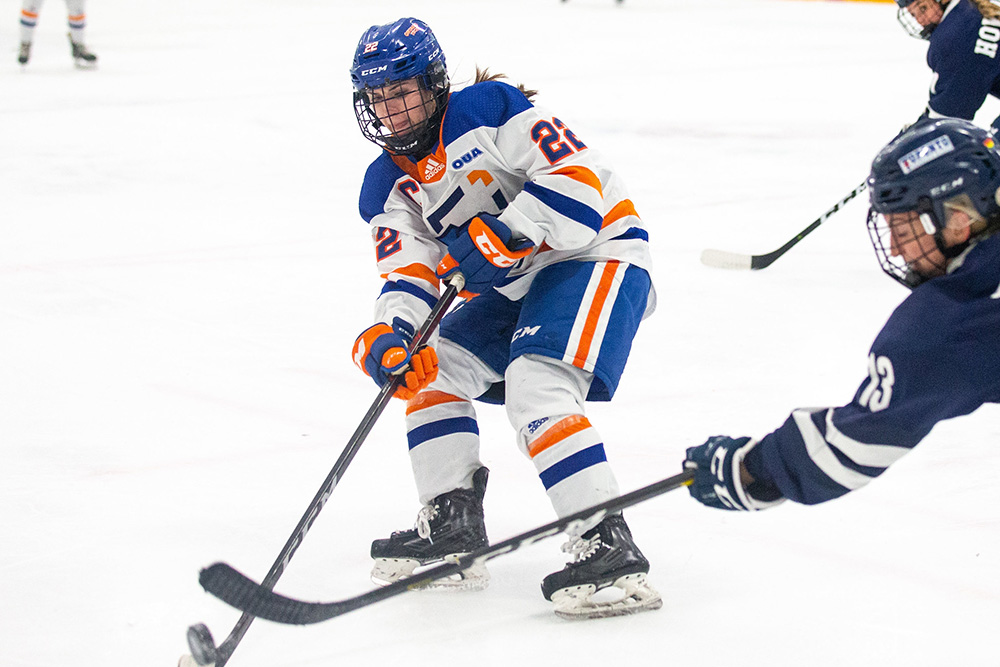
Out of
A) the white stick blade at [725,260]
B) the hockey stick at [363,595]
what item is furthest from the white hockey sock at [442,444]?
the white stick blade at [725,260]

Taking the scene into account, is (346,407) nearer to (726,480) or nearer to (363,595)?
(363,595)

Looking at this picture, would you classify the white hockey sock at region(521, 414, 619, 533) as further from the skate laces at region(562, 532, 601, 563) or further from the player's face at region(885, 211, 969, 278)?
the player's face at region(885, 211, 969, 278)

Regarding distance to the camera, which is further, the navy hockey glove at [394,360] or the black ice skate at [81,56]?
the black ice skate at [81,56]

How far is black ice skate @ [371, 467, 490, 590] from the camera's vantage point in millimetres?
2104

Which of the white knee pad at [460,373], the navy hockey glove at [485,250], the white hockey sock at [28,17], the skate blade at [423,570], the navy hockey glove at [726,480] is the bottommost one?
the white hockey sock at [28,17]

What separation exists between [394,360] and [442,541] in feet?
1.15

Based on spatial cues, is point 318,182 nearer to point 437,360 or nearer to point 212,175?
point 212,175

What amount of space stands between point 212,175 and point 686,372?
307cm

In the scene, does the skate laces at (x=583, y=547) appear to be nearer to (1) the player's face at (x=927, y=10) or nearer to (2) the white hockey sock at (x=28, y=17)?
(1) the player's face at (x=927, y=10)

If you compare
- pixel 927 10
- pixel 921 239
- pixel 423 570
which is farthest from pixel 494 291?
pixel 927 10

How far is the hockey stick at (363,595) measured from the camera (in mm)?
1683

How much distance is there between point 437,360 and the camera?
2090 mm

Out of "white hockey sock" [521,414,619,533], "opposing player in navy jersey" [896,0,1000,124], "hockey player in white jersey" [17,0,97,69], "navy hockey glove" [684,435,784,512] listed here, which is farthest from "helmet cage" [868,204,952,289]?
"hockey player in white jersey" [17,0,97,69]

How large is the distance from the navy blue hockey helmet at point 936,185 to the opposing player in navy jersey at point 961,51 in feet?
7.11
